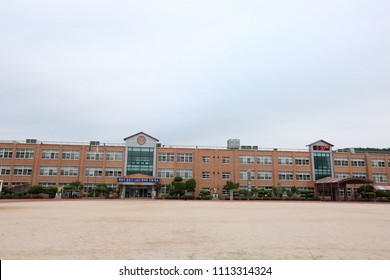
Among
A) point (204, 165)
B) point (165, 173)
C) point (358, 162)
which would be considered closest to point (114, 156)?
point (165, 173)

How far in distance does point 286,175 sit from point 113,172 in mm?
30258

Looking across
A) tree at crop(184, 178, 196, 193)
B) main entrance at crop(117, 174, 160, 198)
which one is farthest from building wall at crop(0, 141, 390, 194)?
tree at crop(184, 178, 196, 193)

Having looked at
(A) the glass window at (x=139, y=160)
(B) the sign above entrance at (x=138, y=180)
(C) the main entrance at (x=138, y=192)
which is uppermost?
(A) the glass window at (x=139, y=160)

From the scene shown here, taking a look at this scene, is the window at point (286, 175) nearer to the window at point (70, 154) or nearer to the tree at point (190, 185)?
the tree at point (190, 185)

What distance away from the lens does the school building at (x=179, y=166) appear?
153 ft

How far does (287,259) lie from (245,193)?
3926 cm

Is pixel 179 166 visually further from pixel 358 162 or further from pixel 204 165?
pixel 358 162

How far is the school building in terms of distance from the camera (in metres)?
46.8

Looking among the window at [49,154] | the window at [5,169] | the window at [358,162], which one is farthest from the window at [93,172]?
the window at [358,162]

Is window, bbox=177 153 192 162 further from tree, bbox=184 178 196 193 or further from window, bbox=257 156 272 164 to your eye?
window, bbox=257 156 272 164

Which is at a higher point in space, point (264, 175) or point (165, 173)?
point (165, 173)

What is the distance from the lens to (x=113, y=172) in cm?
4812

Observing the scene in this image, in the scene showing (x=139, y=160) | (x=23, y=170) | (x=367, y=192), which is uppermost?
(x=139, y=160)
